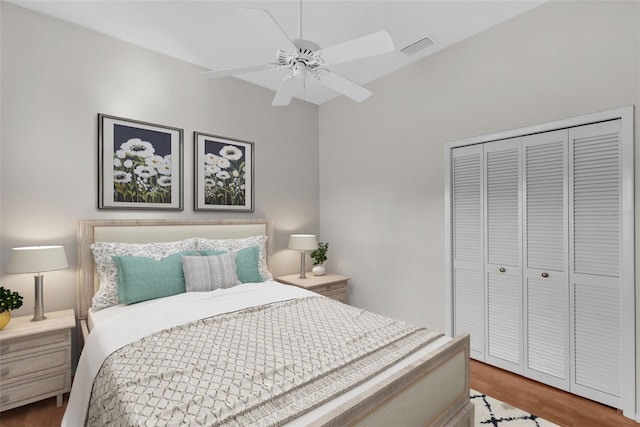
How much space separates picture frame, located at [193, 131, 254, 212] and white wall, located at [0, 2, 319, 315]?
0.27 ft

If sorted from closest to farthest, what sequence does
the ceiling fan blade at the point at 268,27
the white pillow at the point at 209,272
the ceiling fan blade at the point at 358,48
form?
the ceiling fan blade at the point at 268,27 < the ceiling fan blade at the point at 358,48 < the white pillow at the point at 209,272

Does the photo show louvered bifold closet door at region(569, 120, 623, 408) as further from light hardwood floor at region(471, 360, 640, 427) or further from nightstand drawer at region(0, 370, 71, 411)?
nightstand drawer at region(0, 370, 71, 411)

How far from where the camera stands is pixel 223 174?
3.45 metres

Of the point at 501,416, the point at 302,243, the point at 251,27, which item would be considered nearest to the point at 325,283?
the point at 302,243

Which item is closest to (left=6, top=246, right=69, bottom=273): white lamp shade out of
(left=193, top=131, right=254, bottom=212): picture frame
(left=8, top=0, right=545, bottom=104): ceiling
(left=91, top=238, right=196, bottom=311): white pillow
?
(left=91, top=238, right=196, bottom=311): white pillow

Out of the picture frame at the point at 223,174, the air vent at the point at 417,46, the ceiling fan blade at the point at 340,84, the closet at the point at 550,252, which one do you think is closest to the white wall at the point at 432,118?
the closet at the point at 550,252

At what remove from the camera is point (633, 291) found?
203cm

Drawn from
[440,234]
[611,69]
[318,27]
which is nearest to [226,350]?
[440,234]

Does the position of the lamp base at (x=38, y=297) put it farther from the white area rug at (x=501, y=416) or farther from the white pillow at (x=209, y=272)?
the white area rug at (x=501, y=416)

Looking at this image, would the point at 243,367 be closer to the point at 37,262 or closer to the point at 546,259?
the point at 37,262

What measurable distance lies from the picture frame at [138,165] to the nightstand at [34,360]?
101 centimetres

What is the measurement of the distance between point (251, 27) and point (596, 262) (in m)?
3.13

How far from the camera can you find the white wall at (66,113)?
236 cm

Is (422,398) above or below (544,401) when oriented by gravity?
above
